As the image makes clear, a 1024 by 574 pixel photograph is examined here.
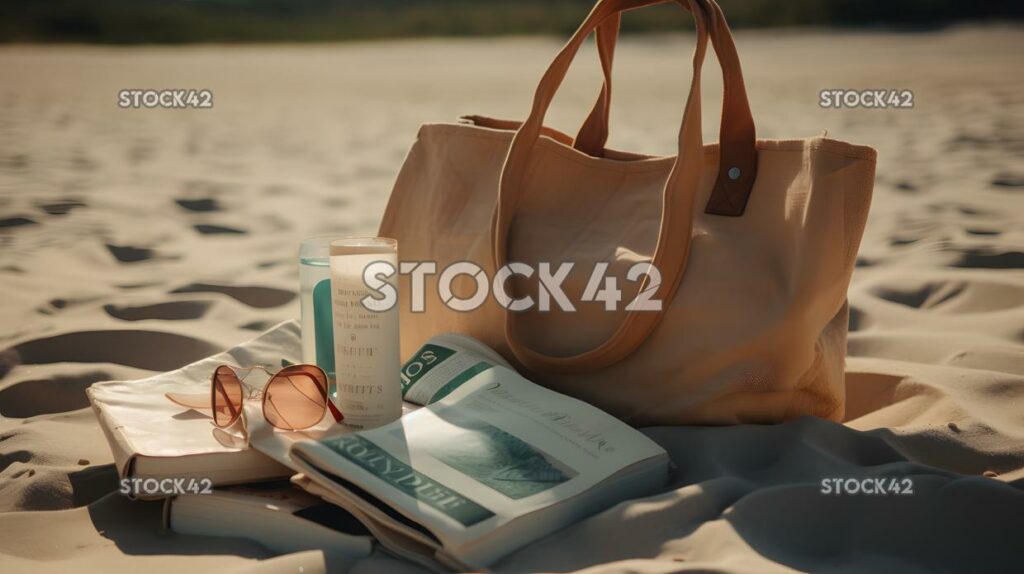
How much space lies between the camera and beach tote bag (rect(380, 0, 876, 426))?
5.63 feet

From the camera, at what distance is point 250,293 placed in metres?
2.72

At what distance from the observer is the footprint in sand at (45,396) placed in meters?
1.94

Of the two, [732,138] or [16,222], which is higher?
[732,138]

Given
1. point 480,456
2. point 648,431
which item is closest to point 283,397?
point 480,456

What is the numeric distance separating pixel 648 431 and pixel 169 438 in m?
0.80

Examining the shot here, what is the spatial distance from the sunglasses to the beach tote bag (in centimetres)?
41

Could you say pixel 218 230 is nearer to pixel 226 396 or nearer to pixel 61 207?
pixel 61 207

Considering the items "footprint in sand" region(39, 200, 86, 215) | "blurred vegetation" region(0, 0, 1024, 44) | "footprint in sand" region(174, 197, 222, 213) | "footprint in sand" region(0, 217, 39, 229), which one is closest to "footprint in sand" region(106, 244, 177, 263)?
"footprint in sand" region(0, 217, 39, 229)

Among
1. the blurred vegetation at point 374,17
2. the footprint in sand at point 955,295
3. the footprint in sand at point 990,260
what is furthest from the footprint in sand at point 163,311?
the blurred vegetation at point 374,17

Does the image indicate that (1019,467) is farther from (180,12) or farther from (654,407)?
(180,12)

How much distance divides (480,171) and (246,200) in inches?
92.3

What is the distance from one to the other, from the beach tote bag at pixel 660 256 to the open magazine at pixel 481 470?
0.63 ft

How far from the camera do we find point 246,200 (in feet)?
13.7

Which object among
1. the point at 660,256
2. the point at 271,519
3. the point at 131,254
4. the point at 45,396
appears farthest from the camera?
the point at 131,254
